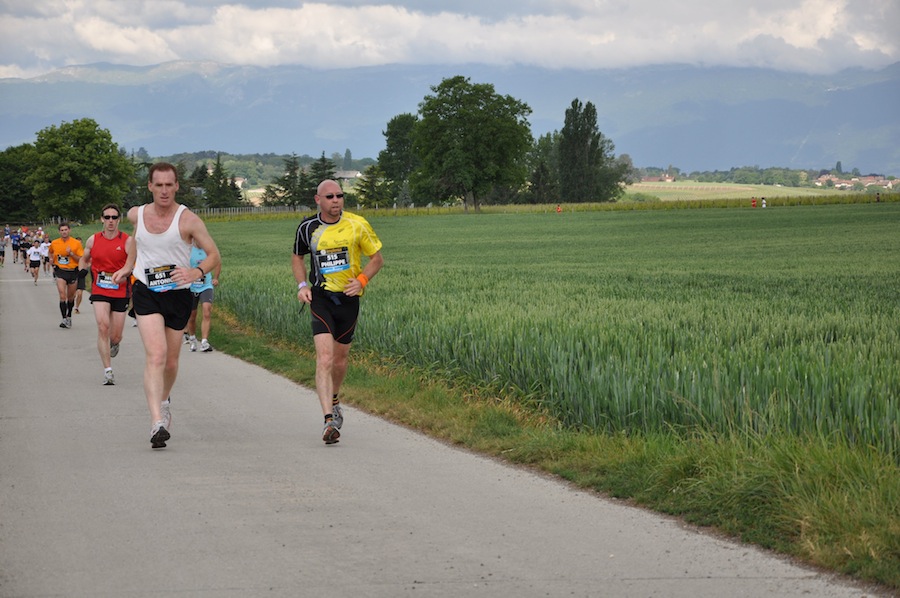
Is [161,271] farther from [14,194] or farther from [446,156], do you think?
[14,194]

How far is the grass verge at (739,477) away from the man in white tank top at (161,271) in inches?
92.6

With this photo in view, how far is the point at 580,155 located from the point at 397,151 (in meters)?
53.5

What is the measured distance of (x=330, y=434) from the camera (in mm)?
9414

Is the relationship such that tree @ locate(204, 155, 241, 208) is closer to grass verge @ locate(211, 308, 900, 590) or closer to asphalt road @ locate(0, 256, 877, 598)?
asphalt road @ locate(0, 256, 877, 598)

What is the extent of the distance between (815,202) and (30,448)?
103416mm

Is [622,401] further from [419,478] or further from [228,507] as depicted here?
[228,507]

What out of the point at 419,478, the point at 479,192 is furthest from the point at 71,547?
the point at 479,192

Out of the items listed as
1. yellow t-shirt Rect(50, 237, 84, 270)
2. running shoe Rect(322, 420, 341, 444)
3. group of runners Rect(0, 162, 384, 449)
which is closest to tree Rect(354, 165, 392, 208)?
yellow t-shirt Rect(50, 237, 84, 270)

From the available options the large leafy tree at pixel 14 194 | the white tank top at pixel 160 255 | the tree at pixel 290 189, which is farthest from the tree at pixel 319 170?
the white tank top at pixel 160 255

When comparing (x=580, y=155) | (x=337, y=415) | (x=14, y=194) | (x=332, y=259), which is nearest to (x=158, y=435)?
(x=337, y=415)

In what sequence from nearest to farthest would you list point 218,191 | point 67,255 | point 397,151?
point 67,255 < point 218,191 < point 397,151

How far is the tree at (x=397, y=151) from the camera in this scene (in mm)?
193750

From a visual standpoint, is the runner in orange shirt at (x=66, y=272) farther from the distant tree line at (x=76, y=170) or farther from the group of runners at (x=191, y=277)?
the distant tree line at (x=76, y=170)

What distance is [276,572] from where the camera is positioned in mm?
5758
